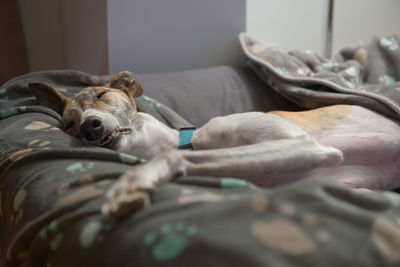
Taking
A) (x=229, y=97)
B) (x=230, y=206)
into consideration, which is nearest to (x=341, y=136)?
(x=229, y=97)

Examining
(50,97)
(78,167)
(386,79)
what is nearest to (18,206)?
(78,167)

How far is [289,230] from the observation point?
66 cm

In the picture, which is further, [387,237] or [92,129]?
[92,129]

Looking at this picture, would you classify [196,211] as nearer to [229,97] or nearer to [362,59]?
[229,97]

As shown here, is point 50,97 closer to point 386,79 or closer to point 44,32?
point 44,32

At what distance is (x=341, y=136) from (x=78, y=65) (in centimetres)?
189

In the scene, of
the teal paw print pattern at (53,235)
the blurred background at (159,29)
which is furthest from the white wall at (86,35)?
the teal paw print pattern at (53,235)

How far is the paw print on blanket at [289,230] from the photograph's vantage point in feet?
2.07

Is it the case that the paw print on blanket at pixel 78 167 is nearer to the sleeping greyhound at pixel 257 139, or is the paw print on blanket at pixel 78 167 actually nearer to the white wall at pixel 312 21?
the sleeping greyhound at pixel 257 139

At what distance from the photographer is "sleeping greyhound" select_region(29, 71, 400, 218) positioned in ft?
3.67

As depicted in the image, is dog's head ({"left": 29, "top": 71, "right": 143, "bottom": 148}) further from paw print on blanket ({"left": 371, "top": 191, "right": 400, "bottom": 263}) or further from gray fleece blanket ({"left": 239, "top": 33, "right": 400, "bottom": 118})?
paw print on blanket ({"left": 371, "top": 191, "right": 400, "bottom": 263})

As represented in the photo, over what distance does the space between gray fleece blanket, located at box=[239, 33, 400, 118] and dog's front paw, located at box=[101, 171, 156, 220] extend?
123cm

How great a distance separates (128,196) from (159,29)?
1753 millimetres

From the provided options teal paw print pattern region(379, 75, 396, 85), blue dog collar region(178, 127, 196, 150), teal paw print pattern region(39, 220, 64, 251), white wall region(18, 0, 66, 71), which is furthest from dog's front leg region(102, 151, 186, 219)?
white wall region(18, 0, 66, 71)
